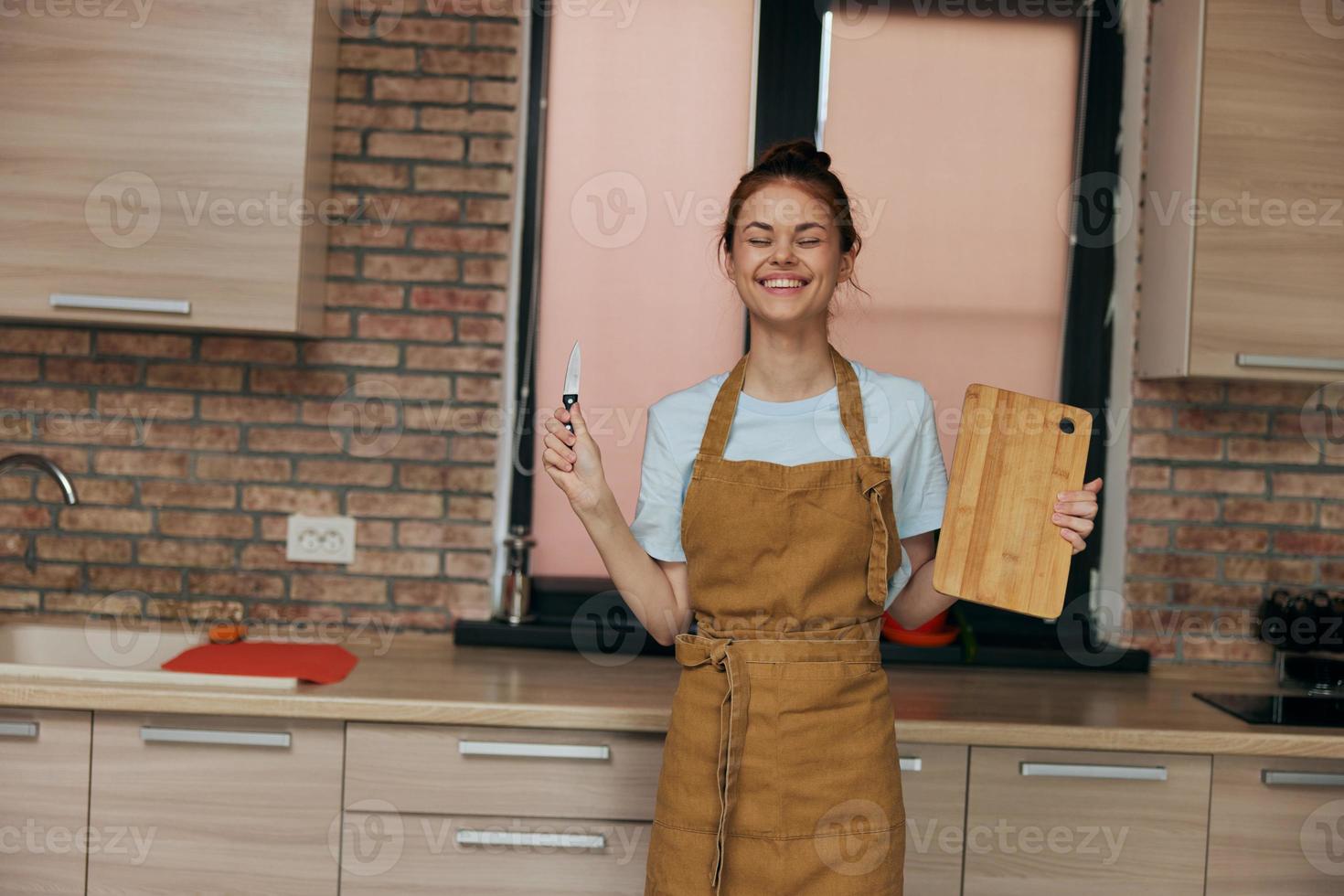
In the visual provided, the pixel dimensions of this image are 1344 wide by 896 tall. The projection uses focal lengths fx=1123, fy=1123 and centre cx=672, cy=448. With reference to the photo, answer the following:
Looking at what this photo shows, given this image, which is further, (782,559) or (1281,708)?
(1281,708)

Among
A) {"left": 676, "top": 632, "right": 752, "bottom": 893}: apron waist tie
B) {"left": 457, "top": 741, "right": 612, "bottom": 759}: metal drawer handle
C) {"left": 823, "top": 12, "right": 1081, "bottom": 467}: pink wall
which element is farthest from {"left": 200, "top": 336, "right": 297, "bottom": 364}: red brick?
{"left": 676, "top": 632, "right": 752, "bottom": 893}: apron waist tie

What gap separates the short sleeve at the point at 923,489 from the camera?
1.61m

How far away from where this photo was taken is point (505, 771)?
1929 mm

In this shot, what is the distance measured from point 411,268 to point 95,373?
28.8 inches

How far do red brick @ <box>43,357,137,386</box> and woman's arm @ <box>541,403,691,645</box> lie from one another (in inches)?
53.3

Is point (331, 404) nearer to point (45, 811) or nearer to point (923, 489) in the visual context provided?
point (45, 811)

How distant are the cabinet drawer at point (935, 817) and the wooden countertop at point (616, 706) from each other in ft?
0.14

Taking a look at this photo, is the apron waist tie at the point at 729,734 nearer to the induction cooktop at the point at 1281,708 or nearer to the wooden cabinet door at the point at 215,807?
the wooden cabinet door at the point at 215,807

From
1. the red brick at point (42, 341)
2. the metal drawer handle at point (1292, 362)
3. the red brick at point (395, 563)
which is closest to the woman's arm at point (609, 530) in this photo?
the red brick at point (395, 563)

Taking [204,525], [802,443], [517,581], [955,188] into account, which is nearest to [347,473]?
[204,525]

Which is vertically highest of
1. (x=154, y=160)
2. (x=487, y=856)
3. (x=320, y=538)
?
(x=154, y=160)

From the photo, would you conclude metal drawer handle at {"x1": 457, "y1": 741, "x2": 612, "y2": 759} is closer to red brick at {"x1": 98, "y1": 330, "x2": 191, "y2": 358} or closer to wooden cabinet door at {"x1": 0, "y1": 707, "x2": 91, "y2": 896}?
wooden cabinet door at {"x1": 0, "y1": 707, "x2": 91, "y2": 896}

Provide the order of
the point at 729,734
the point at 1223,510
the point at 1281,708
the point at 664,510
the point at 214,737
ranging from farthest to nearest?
the point at 1223,510
the point at 1281,708
the point at 214,737
the point at 664,510
the point at 729,734

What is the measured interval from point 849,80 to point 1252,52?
0.82 meters
